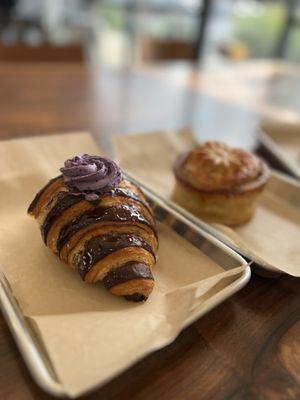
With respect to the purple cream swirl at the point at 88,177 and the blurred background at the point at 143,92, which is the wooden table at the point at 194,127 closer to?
the blurred background at the point at 143,92

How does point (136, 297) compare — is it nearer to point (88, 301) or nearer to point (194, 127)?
point (88, 301)

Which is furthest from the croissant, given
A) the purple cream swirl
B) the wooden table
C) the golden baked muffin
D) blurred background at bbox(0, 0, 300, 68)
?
blurred background at bbox(0, 0, 300, 68)

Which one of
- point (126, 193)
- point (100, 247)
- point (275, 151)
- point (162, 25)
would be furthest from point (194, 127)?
point (162, 25)

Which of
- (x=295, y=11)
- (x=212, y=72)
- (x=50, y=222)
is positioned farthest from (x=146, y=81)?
(x=295, y=11)

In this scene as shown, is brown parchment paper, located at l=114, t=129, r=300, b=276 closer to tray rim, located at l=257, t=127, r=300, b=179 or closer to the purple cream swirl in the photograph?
tray rim, located at l=257, t=127, r=300, b=179

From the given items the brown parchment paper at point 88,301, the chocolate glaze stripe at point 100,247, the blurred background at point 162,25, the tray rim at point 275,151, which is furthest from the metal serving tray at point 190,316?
the blurred background at point 162,25
